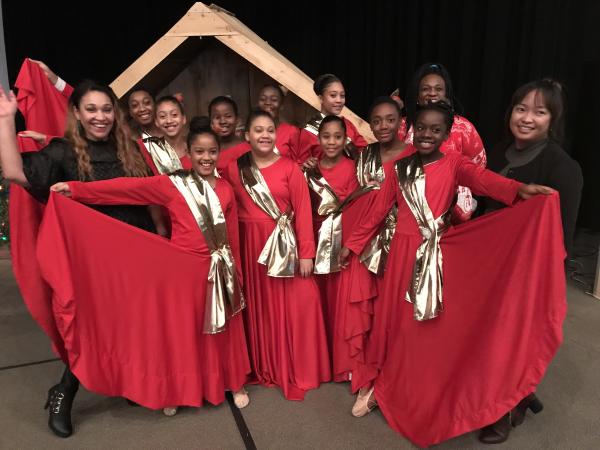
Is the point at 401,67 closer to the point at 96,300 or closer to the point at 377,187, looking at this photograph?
the point at 377,187

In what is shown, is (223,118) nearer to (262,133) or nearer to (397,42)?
(262,133)

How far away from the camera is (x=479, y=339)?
1.80m

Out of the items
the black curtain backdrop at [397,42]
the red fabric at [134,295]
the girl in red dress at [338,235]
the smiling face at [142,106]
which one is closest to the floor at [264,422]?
the red fabric at [134,295]

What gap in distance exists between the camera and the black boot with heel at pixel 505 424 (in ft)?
6.44

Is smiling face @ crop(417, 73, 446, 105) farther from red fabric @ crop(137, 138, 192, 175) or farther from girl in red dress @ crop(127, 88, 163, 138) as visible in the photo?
girl in red dress @ crop(127, 88, 163, 138)

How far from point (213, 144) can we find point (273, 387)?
1.31 metres

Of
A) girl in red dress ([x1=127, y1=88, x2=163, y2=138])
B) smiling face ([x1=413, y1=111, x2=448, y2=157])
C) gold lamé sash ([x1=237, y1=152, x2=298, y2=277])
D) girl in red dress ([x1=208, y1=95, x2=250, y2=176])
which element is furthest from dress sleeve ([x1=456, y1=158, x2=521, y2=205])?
girl in red dress ([x1=127, y1=88, x2=163, y2=138])

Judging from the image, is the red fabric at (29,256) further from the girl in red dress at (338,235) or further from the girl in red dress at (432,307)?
the girl in red dress at (432,307)

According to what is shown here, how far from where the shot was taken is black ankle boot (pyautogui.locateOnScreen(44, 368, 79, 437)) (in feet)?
6.73

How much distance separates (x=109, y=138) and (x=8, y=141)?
40 centimetres

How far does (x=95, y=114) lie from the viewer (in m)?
1.92

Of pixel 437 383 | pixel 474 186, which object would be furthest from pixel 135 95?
pixel 437 383

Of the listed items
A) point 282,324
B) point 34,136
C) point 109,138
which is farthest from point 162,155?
point 282,324

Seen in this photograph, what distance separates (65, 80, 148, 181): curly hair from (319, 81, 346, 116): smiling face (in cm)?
109
